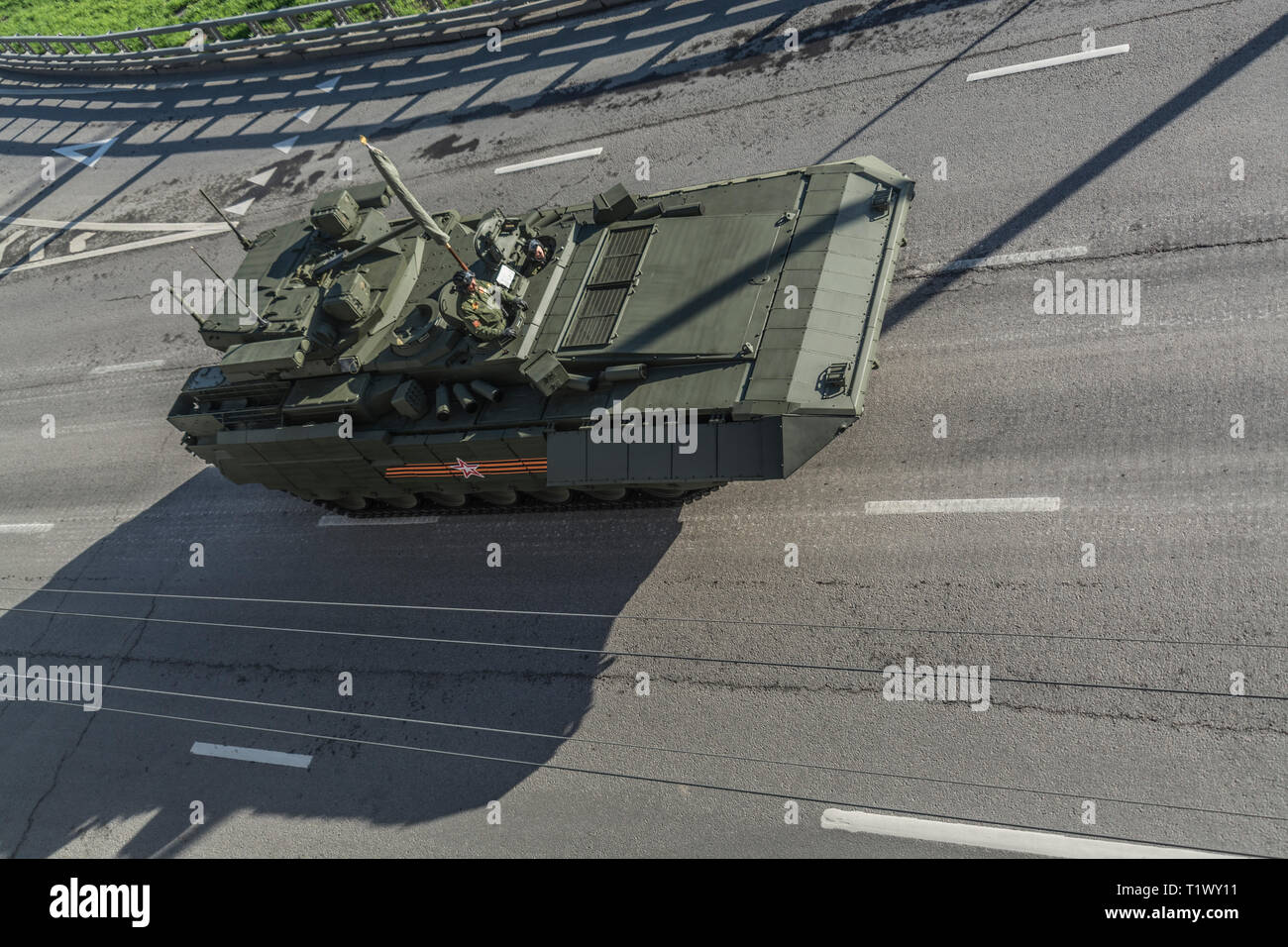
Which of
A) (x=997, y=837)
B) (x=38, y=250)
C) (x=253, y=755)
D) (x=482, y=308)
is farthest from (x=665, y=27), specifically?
(x=997, y=837)

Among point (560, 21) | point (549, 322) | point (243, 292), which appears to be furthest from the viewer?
point (560, 21)

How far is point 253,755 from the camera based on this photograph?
13.9 metres

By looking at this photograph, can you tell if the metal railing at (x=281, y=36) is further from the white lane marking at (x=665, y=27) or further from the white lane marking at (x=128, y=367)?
the white lane marking at (x=128, y=367)

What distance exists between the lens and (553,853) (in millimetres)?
11367

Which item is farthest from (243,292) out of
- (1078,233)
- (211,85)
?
(211,85)

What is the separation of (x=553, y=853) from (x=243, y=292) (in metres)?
11.3

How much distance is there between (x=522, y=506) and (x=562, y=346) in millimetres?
3738

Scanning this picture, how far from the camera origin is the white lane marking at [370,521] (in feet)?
51.9

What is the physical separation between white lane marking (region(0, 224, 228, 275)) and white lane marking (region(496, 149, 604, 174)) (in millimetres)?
8771

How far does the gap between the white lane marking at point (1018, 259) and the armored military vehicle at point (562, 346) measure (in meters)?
2.90

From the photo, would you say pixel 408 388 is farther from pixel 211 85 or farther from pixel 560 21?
pixel 211 85

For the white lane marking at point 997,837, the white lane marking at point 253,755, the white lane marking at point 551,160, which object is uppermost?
the white lane marking at point 551,160

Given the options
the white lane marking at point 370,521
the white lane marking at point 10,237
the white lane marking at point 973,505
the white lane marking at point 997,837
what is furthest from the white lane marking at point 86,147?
the white lane marking at point 997,837

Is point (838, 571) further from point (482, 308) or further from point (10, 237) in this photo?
point (10, 237)
